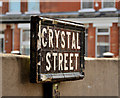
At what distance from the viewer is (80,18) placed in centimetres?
1013

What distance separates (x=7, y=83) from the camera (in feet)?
5.32

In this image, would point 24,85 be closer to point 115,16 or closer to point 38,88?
point 38,88

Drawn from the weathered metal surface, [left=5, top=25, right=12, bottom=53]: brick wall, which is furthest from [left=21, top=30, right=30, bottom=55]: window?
the weathered metal surface

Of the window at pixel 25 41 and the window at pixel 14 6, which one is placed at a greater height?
the window at pixel 14 6

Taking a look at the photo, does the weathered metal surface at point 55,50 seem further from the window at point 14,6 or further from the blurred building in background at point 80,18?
the window at point 14,6

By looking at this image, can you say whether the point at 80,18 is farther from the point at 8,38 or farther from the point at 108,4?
the point at 8,38

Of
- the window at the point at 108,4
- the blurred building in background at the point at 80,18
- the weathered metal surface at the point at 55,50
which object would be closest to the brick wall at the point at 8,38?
the blurred building in background at the point at 80,18

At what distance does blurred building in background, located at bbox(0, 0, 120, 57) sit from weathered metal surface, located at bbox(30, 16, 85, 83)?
7.94 m

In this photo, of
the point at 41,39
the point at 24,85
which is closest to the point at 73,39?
the point at 41,39

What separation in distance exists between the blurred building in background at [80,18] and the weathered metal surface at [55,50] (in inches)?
313

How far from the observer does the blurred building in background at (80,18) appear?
33.4ft

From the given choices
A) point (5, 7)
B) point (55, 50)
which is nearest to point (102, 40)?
point (5, 7)

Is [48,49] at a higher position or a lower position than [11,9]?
lower

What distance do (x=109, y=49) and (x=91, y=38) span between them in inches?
30.7
